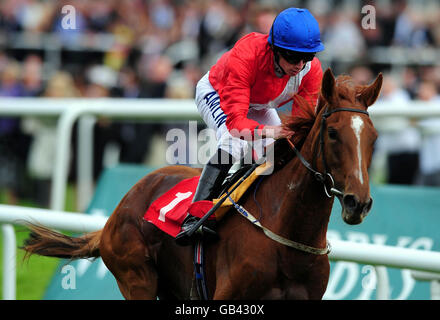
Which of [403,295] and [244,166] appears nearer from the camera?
[244,166]

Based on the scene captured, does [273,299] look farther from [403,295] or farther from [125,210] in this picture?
[403,295]

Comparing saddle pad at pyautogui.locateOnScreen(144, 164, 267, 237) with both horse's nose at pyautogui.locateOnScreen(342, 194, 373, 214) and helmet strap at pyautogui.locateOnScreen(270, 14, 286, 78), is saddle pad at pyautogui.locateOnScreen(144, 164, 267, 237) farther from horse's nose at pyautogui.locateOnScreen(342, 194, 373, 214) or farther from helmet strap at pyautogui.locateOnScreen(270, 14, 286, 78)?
horse's nose at pyautogui.locateOnScreen(342, 194, 373, 214)

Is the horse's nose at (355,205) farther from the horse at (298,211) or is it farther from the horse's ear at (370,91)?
the horse's ear at (370,91)

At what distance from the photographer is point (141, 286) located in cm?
384

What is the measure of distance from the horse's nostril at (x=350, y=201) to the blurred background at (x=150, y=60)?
4540 mm

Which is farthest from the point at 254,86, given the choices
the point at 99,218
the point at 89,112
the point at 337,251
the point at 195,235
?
the point at 89,112

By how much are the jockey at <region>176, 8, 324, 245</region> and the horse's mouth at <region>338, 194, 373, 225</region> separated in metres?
0.59

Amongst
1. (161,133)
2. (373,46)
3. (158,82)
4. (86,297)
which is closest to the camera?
(86,297)

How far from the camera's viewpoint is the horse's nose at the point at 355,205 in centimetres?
280

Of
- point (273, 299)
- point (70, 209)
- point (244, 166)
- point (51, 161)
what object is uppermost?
point (244, 166)

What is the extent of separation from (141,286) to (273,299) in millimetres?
921

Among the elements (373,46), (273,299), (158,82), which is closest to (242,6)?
(373,46)

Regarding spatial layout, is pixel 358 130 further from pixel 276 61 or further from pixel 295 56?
pixel 276 61

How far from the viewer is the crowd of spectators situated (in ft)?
A: 27.7
